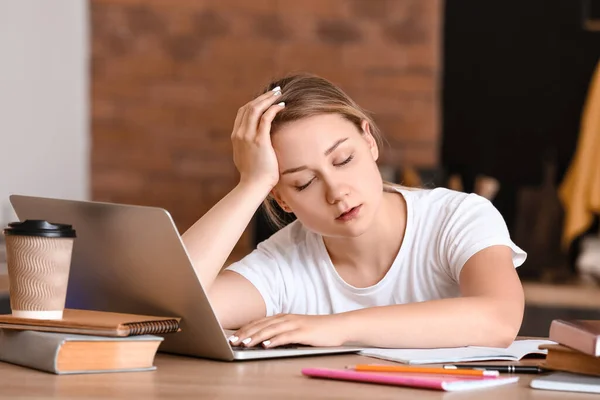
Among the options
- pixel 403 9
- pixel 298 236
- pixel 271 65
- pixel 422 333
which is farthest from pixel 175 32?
pixel 422 333

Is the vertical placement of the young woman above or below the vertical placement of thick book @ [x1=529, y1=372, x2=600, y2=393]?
above

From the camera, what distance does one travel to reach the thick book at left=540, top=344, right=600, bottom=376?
1060 millimetres


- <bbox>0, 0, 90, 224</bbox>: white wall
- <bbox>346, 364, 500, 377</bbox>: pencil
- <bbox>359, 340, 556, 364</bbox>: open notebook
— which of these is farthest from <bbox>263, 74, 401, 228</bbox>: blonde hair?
<bbox>0, 0, 90, 224</bbox>: white wall

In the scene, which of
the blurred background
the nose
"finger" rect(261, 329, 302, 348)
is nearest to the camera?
"finger" rect(261, 329, 302, 348)

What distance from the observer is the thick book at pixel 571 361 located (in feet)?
3.48

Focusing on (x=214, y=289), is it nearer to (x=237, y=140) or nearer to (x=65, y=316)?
(x=237, y=140)

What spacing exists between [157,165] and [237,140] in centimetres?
278

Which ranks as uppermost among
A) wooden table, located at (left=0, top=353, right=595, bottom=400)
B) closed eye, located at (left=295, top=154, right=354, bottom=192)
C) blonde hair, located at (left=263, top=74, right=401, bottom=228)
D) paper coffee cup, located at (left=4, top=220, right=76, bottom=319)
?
blonde hair, located at (left=263, top=74, right=401, bottom=228)

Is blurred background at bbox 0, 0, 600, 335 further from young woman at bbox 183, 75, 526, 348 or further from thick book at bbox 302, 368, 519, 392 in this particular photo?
thick book at bbox 302, 368, 519, 392

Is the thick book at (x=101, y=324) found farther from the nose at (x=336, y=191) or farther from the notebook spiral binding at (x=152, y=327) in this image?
the nose at (x=336, y=191)

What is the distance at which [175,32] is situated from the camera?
166 inches

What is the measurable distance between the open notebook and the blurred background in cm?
246

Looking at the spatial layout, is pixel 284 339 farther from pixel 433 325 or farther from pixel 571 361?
pixel 571 361

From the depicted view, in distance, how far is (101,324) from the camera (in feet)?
3.72
